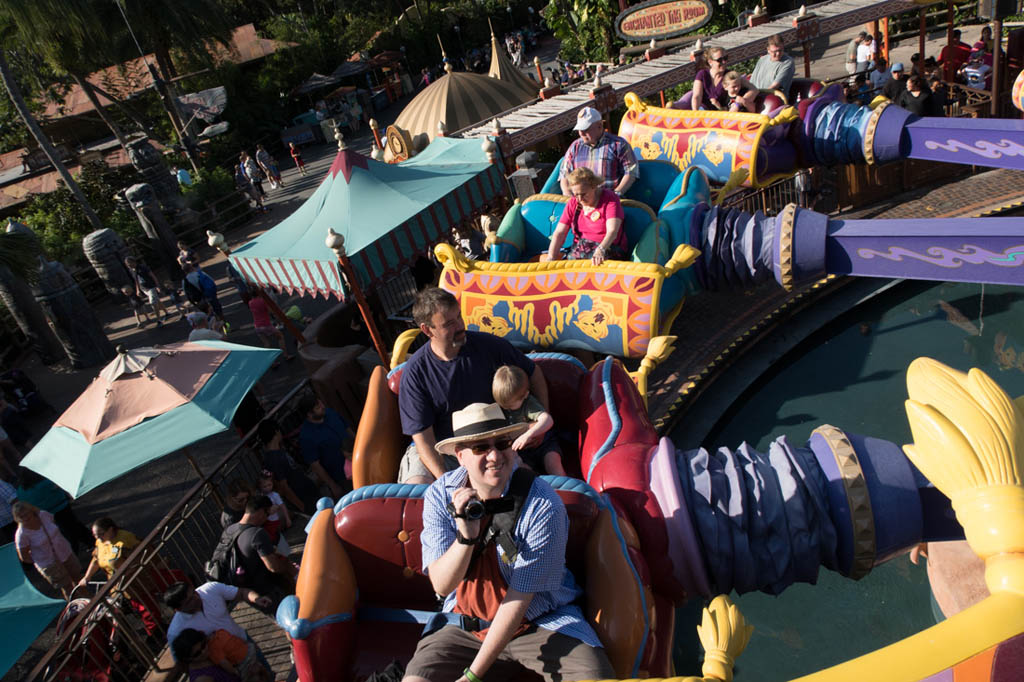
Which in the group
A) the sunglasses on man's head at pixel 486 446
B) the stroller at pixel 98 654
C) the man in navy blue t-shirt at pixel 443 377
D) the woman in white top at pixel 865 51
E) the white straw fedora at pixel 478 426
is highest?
the white straw fedora at pixel 478 426

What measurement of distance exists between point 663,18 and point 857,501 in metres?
11.9

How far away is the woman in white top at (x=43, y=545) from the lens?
5883 mm

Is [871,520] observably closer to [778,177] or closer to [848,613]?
[848,613]

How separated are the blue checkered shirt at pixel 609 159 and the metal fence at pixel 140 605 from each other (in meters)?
4.23

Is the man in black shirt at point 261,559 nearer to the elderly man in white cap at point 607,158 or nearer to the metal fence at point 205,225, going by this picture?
the elderly man in white cap at point 607,158

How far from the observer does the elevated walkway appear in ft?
33.7

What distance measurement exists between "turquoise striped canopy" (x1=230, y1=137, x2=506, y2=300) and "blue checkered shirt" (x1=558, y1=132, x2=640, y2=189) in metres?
2.25

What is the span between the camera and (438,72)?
38.3 m

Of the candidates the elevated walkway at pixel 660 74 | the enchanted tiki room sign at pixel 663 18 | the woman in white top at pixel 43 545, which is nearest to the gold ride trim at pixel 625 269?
the woman in white top at pixel 43 545

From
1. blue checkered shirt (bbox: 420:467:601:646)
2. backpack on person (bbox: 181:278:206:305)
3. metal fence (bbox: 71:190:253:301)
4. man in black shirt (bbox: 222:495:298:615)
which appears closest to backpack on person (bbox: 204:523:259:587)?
man in black shirt (bbox: 222:495:298:615)

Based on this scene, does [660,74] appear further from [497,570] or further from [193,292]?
[497,570]

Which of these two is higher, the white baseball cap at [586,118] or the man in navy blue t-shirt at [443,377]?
the white baseball cap at [586,118]

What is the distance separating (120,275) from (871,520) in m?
15.4

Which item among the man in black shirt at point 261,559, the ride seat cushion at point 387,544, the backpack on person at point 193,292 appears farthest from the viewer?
the backpack on person at point 193,292
